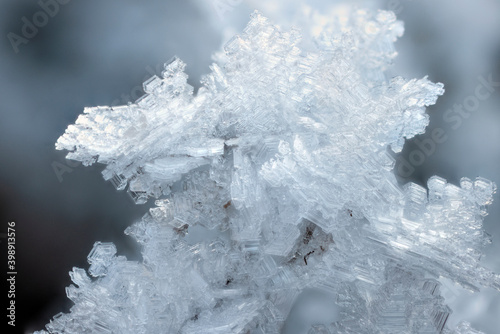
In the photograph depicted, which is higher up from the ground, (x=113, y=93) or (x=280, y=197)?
(x=113, y=93)

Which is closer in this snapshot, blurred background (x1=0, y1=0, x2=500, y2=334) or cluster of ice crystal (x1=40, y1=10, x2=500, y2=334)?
cluster of ice crystal (x1=40, y1=10, x2=500, y2=334)

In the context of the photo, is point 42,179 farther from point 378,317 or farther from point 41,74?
point 378,317

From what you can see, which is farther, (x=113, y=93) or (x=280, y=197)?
(x=113, y=93)

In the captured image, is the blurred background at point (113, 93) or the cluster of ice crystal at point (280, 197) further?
the blurred background at point (113, 93)
